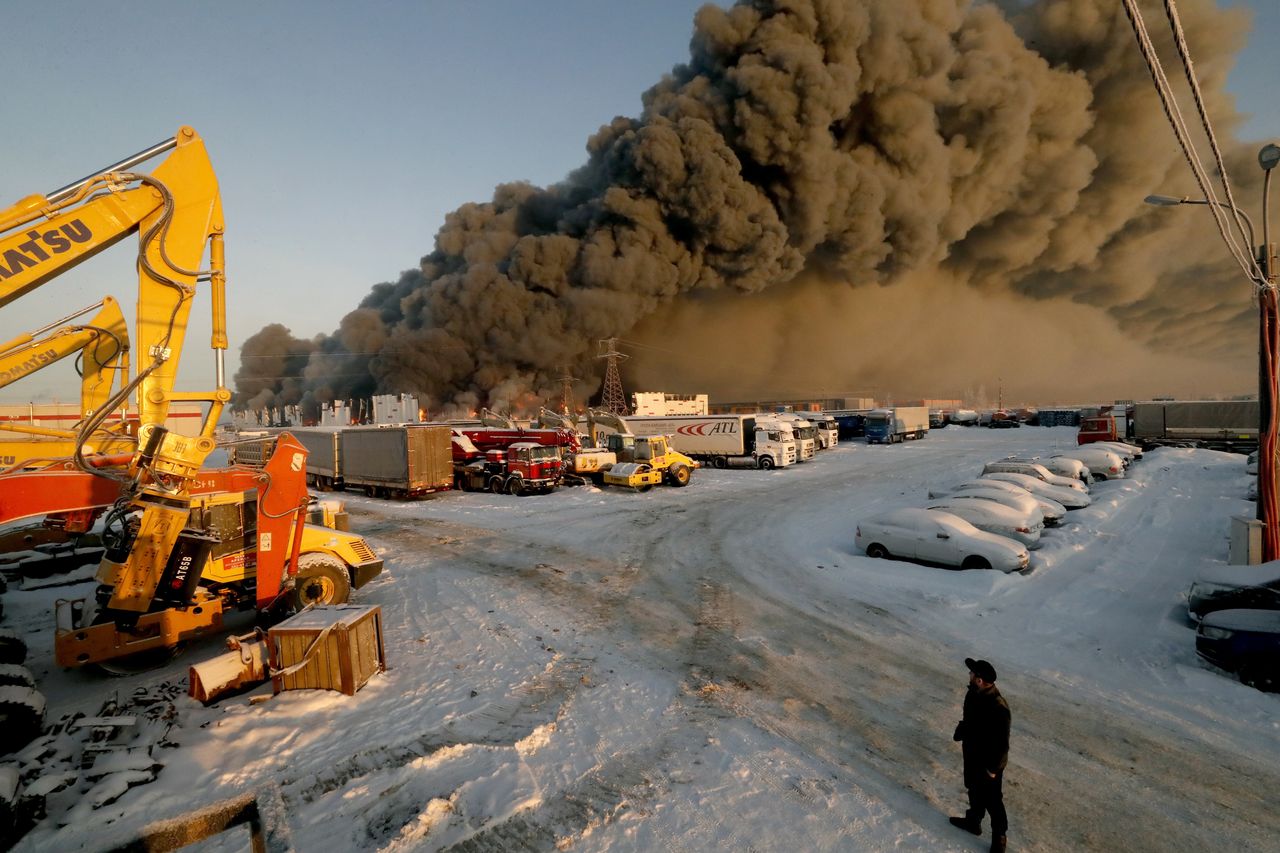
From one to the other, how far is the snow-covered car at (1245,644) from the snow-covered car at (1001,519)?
15.9ft

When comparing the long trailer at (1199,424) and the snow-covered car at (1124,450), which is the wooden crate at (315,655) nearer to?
the snow-covered car at (1124,450)

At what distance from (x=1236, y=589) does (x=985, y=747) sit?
615 cm

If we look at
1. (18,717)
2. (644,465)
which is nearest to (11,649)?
(18,717)

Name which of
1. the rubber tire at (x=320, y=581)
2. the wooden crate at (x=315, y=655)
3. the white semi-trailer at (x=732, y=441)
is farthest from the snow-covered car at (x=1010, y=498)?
the white semi-trailer at (x=732, y=441)

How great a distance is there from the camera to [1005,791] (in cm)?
480

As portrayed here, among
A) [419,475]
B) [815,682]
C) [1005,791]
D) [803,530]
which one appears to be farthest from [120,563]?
[419,475]

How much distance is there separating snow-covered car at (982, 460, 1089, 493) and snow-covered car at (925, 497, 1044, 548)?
610cm

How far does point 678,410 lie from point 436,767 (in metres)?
58.6

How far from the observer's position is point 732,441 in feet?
102

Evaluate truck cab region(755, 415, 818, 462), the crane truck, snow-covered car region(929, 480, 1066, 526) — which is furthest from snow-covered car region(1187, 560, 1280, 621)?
truck cab region(755, 415, 818, 462)

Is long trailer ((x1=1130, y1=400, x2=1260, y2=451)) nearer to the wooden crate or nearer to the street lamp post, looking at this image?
the street lamp post

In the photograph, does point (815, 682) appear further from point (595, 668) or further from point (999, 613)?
point (999, 613)

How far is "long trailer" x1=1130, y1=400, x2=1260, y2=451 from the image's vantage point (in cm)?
3062

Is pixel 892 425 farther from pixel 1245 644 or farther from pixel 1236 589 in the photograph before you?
pixel 1245 644
